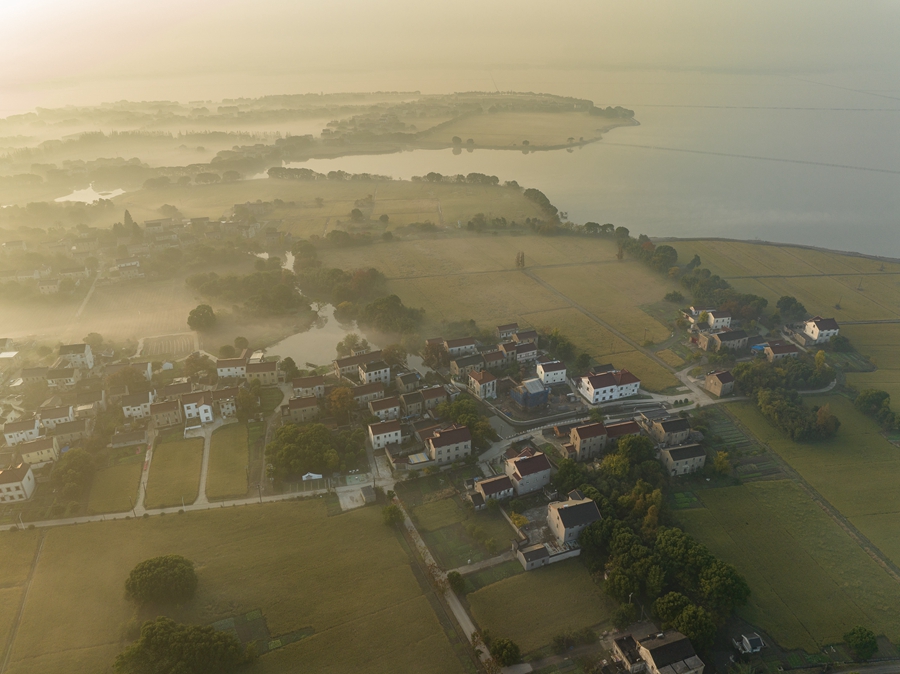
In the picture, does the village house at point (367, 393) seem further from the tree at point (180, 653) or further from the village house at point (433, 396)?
the tree at point (180, 653)

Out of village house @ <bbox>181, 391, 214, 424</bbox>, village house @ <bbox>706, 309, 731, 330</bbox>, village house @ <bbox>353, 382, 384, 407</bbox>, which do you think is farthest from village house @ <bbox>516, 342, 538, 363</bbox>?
village house @ <bbox>181, 391, 214, 424</bbox>

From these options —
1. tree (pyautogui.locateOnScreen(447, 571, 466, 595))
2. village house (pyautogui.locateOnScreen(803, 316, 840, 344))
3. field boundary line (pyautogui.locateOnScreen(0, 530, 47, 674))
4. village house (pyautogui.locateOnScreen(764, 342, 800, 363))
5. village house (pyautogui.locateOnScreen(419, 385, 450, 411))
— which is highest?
village house (pyautogui.locateOnScreen(803, 316, 840, 344))

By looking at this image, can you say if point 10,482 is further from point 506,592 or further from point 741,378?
point 741,378

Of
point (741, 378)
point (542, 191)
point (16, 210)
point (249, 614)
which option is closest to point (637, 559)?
point (249, 614)

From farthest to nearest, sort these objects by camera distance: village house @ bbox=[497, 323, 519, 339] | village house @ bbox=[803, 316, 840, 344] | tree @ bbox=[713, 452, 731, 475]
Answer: village house @ bbox=[497, 323, 519, 339]
village house @ bbox=[803, 316, 840, 344]
tree @ bbox=[713, 452, 731, 475]

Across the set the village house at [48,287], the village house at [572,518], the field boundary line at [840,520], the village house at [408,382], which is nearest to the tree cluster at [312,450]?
the village house at [408,382]

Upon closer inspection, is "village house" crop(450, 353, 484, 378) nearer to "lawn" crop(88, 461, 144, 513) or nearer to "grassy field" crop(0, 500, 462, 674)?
"grassy field" crop(0, 500, 462, 674)

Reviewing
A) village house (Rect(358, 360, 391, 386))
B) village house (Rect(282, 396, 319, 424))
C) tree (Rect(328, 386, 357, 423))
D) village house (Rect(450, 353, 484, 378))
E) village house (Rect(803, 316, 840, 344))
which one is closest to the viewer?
tree (Rect(328, 386, 357, 423))
